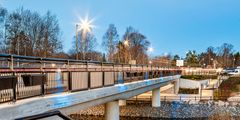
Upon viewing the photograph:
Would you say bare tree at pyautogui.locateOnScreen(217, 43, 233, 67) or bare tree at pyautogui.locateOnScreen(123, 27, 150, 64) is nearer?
bare tree at pyautogui.locateOnScreen(123, 27, 150, 64)

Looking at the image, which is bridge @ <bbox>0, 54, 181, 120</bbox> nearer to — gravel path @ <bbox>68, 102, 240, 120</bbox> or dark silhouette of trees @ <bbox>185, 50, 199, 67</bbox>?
gravel path @ <bbox>68, 102, 240, 120</bbox>

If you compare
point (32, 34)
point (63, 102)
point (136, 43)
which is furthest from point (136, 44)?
point (63, 102)

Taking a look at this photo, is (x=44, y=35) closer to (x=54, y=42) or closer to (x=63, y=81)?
(x=54, y=42)

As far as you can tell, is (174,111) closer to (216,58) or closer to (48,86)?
(48,86)

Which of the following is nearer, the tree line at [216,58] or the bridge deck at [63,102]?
the bridge deck at [63,102]

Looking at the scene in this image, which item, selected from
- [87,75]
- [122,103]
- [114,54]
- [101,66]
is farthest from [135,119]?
[114,54]

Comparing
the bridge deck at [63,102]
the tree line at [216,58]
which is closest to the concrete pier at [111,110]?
the bridge deck at [63,102]

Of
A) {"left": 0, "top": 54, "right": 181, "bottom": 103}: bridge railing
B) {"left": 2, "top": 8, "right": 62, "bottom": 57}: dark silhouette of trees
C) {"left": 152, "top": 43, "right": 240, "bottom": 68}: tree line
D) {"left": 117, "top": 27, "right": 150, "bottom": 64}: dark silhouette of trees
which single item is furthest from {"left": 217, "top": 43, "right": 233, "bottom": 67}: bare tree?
{"left": 0, "top": 54, "right": 181, "bottom": 103}: bridge railing

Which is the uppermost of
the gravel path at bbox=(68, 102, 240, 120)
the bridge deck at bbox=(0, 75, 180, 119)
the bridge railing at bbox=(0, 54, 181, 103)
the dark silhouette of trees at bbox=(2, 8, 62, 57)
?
the dark silhouette of trees at bbox=(2, 8, 62, 57)

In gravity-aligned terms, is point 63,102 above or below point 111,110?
above

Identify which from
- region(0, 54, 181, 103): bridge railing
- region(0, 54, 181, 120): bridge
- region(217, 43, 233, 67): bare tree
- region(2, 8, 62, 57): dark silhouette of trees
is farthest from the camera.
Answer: region(217, 43, 233, 67): bare tree

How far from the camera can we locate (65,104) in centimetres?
1220

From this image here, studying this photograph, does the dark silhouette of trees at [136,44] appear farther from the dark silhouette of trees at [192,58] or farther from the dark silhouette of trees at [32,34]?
the dark silhouette of trees at [192,58]

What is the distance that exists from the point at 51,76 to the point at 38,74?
140cm
